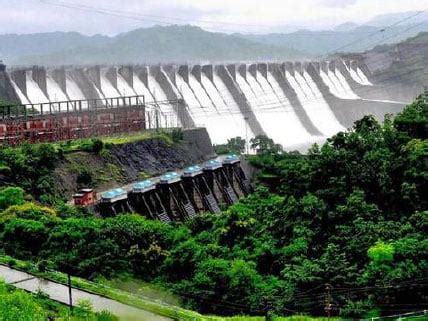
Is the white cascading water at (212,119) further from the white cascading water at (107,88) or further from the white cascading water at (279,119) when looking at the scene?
the white cascading water at (107,88)

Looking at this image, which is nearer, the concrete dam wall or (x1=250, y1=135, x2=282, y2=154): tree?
(x1=250, y1=135, x2=282, y2=154): tree

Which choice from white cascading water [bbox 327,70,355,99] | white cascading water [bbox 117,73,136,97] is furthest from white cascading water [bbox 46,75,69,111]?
white cascading water [bbox 327,70,355,99]

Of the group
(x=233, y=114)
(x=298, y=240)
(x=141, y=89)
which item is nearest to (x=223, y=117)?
(x=233, y=114)

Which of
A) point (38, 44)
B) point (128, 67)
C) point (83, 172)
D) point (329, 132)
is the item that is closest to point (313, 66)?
point (329, 132)

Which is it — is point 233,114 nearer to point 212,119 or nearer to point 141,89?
point 212,119

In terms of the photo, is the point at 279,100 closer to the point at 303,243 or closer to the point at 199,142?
the point at 199,142

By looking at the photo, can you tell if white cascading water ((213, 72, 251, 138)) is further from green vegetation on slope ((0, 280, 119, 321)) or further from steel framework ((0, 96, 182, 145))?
green vegetation on slope ((0, 280, 119, 321))
